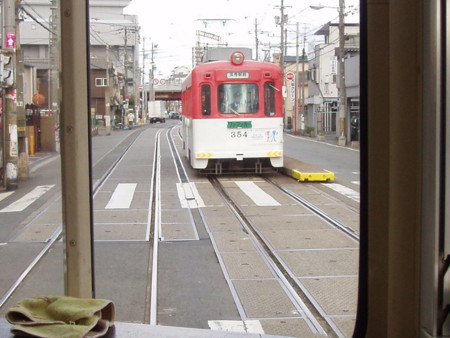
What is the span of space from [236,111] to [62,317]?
45.8 feet

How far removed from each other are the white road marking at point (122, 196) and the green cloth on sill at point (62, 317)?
31.6 feet

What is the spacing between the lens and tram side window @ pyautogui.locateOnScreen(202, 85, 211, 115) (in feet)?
52.6

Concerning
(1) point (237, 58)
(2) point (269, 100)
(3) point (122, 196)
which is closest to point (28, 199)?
(3) point (122, 196)

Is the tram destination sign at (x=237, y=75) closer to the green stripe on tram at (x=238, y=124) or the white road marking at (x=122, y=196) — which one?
the green stripe on tram at (x=238, y=124)

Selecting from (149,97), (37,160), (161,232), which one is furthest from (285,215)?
(149,97)

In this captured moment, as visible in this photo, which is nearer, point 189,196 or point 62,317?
point 62,317

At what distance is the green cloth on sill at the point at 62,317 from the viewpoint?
7.61ft

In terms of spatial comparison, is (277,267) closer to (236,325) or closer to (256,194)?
(236,325)

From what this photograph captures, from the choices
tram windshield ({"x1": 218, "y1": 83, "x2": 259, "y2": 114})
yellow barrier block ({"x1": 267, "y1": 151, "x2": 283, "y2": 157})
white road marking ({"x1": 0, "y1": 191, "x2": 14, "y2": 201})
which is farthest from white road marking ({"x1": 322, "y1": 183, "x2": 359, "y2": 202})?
white road marking ({"x1": 0, "y1": 191, "x2": 14, "y2": 201})

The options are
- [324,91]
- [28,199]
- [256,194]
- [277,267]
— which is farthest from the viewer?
[324,91]

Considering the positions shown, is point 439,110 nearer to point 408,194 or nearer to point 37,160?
point 408,194

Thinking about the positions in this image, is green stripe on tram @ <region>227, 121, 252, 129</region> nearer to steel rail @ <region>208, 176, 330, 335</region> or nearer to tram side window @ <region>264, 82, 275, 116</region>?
tram side window @ <region>264, 82, 275, 116</region>

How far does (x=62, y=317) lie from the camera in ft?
7.89

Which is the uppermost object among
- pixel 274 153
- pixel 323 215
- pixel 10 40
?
pixel 10 40
